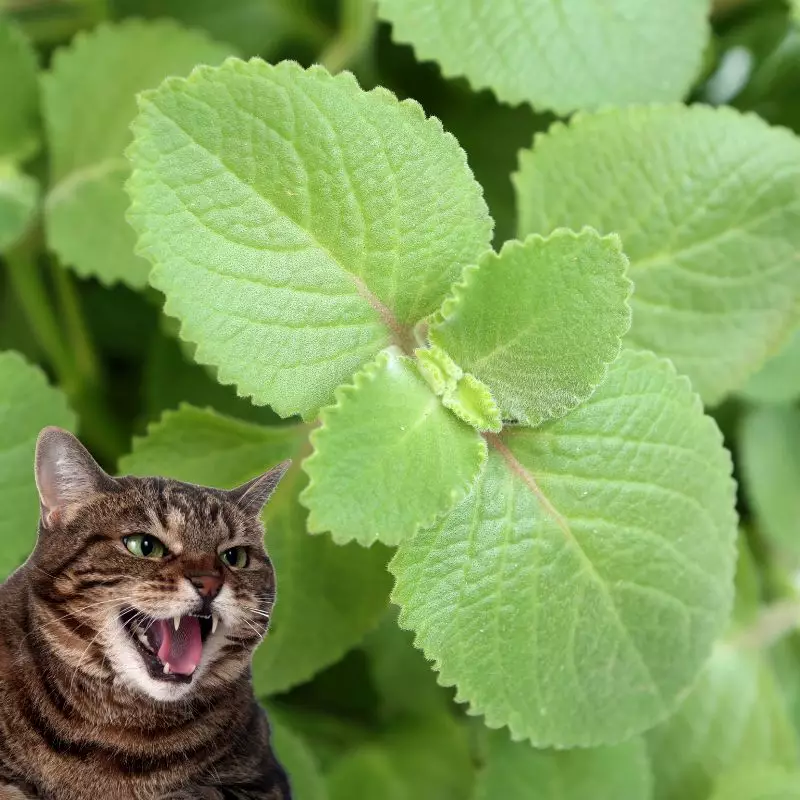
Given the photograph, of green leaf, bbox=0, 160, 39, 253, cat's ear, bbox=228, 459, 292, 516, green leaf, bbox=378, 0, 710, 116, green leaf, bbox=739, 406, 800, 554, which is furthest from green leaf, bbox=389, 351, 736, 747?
green leaf, bbox=0, 160, 39, 253

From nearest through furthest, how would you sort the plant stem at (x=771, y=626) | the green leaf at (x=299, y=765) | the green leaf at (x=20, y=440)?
the green leaf at (x=20, y=440)
the green leaf at (x=299, y=765)
the plant stem at (x=771, y=626)

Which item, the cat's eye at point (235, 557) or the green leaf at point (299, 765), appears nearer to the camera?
the cat's eye at point (235, 557)

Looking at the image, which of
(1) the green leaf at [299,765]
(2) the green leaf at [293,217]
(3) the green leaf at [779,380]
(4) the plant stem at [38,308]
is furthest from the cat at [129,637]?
(3) the green leaf at [779,380]

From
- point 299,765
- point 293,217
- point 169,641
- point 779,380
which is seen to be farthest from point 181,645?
point 779,380

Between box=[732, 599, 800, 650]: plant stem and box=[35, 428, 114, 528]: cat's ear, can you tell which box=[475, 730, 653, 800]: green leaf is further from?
box=[35, 428, 114, 528]: cat's ear

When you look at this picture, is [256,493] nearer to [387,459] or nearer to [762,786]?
[387,459]

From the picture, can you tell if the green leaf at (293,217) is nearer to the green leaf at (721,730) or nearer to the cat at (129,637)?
the cat at (129,637)

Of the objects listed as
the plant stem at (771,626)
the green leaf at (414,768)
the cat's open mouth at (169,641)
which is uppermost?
the cat's open mouth at (169,641)
